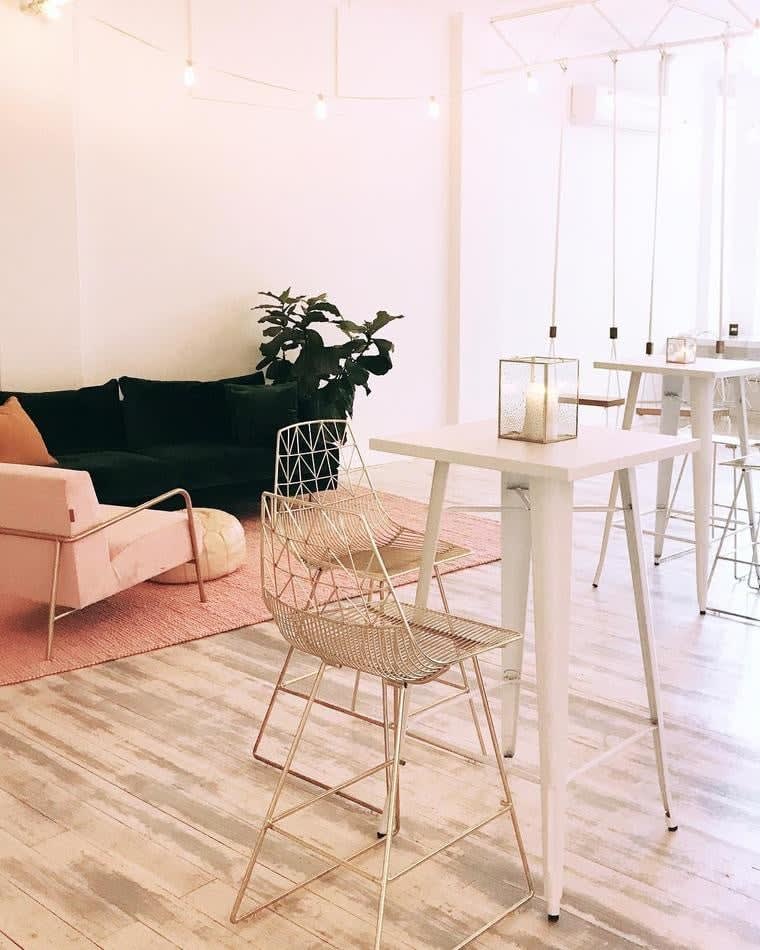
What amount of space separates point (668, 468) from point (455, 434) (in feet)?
8.90

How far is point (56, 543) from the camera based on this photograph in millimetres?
4180

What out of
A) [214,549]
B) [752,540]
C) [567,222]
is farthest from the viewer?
[567,222]

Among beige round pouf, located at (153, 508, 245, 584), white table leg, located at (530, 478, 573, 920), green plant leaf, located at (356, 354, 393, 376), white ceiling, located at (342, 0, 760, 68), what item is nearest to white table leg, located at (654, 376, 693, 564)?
beige round pouf, located at (153, 508, 245, 584)

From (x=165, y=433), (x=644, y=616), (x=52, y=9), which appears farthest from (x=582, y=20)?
(x=644, y=616)

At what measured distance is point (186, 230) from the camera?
683 centimetres

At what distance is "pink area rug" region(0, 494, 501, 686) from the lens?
4.26 metres

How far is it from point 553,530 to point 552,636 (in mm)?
247

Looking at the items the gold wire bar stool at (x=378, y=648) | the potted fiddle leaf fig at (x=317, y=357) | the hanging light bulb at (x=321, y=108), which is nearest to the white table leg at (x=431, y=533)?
the gold wire bar stool at (x=378, y=648)

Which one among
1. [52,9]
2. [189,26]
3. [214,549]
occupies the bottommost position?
[214,549]

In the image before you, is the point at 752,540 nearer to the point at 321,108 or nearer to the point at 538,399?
the point at 538,399

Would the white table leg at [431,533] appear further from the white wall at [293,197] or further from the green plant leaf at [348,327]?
the green plant leaf at [348,327]

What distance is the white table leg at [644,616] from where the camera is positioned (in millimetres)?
2883

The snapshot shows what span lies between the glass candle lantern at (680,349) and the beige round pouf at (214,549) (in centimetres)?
218

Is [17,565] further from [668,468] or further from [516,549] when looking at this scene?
[668,468]
